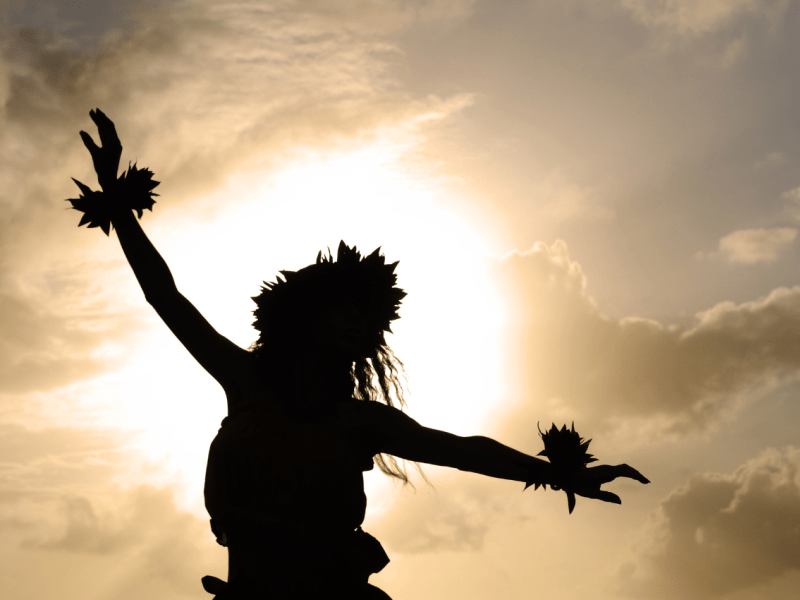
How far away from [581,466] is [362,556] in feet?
6.52

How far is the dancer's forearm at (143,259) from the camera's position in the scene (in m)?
6.64

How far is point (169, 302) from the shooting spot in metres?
6.62

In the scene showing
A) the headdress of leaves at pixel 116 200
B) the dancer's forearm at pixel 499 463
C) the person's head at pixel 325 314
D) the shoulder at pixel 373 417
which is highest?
the headdress of leaves at pixel 116 200

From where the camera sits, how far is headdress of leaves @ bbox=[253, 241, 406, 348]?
21.9ft

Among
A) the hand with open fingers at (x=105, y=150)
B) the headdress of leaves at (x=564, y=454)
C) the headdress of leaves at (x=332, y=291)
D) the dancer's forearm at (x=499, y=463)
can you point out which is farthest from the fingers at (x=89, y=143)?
the headdress of leaves at (x=564, y=454)

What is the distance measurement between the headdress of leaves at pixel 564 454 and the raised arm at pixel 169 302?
2.65 m

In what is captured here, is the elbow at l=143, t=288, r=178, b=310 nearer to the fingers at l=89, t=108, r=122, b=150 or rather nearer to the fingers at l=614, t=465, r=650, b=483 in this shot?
the fingers at l=89, t=108, r=122, b=150

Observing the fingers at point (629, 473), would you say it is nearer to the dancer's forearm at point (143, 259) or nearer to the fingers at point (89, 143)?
the dancer's forearm at point (143, 259)

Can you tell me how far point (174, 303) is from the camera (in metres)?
6.64

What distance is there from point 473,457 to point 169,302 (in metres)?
2.81

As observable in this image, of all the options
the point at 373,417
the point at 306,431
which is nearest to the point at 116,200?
the point at 306,431

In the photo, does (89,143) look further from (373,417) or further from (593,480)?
(593,480)

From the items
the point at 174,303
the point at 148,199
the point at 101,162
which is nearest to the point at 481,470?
the point at 174,303

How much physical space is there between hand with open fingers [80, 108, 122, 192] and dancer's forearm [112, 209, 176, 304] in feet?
1.14
